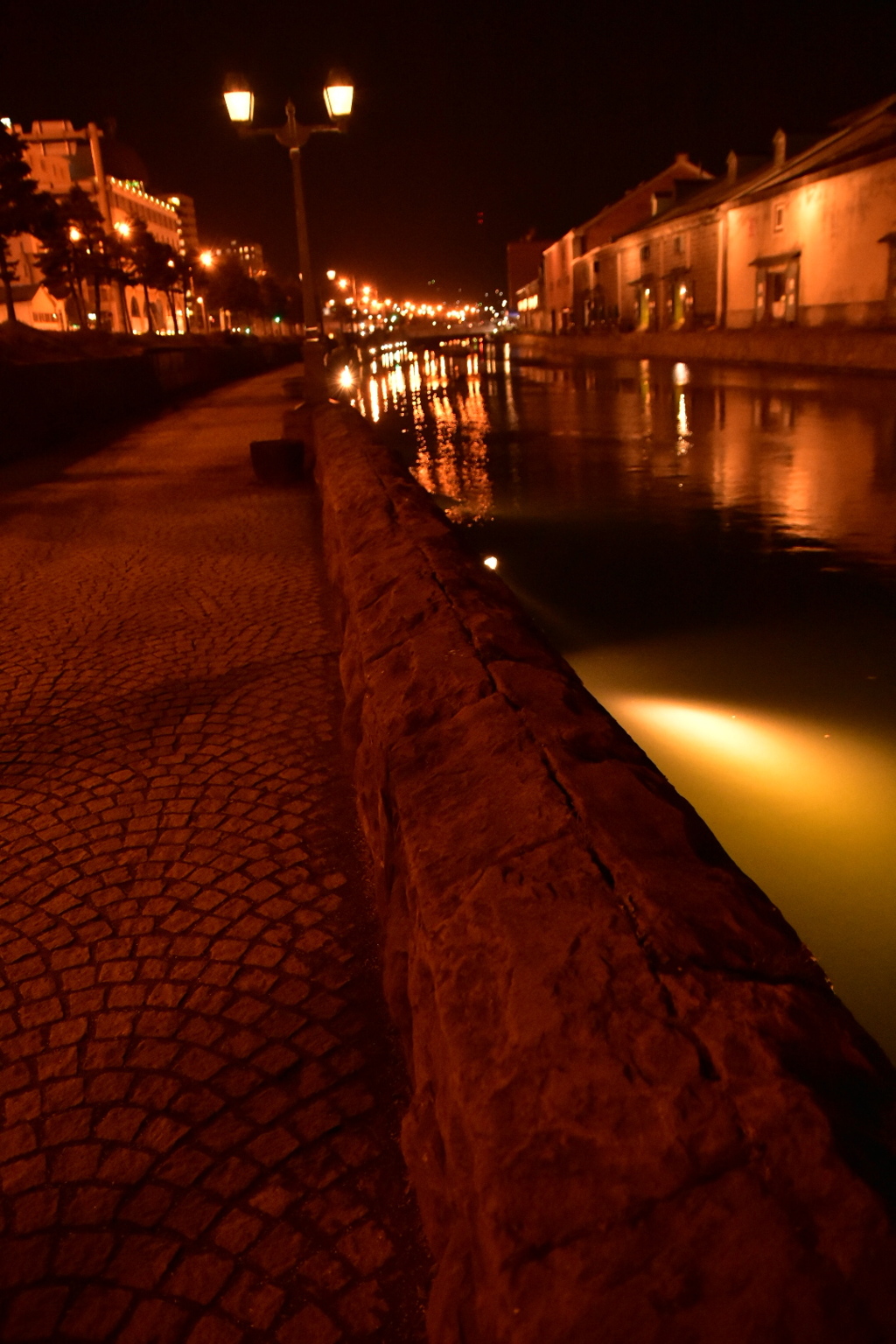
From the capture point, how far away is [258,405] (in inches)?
933

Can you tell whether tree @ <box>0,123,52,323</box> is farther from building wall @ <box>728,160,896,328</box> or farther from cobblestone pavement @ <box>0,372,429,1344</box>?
cobblestone pavement @ <box>0,372,429,1344</box>

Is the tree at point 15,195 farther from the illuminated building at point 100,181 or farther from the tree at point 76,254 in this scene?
the illuminated building at point 100,181

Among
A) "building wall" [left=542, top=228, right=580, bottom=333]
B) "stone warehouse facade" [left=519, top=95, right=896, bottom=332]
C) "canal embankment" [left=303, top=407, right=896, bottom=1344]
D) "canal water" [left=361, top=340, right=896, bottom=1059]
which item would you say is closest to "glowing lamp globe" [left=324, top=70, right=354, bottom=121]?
"canal water" [left=361, top=340, right=896, bottom=1059]

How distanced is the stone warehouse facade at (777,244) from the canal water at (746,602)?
15.2m

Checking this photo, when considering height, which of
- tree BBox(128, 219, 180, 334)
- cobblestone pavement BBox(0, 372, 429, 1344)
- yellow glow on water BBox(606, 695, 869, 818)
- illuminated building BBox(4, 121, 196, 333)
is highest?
illuminated building BBox(4, 121, 196, 333)

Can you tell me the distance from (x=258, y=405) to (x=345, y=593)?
20365 millimetres

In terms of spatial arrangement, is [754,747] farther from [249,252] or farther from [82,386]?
[249,252]

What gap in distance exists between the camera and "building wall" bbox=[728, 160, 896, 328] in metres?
29.6

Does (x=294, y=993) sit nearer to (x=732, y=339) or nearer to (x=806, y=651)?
(x=806, y=651)

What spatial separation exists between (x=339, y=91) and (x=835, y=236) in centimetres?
2356

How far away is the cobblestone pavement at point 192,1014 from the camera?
1951 mm

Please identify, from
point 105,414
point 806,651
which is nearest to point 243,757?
point 806,651

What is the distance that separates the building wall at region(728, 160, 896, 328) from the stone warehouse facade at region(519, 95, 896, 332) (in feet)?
0.13

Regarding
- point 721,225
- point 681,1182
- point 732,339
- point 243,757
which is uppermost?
point 721,225
